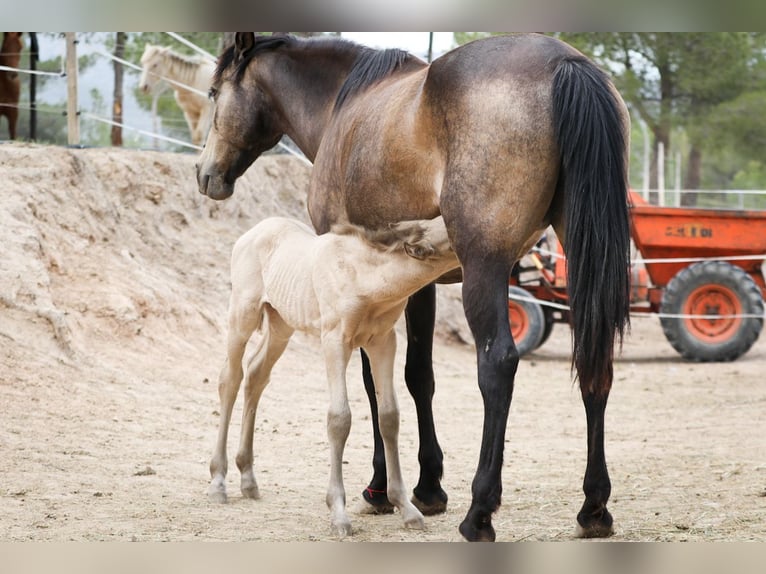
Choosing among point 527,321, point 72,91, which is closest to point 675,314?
point 527,321

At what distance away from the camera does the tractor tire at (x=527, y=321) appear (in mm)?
12758

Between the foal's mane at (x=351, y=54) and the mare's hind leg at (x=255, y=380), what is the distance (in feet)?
4.21

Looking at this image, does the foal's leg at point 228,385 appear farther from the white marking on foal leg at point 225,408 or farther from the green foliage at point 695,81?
the green foliage at point 695,81

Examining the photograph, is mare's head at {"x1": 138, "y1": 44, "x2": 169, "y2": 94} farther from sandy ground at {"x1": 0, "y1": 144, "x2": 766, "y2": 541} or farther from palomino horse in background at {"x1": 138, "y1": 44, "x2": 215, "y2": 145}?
sandy ground at {"x1": 0, "y1": 144, "x2": 766, "y2": 541}

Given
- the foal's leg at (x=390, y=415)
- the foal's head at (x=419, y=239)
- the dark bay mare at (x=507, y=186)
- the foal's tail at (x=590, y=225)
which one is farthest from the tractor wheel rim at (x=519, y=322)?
the foal's tail at (x=590, y=225)

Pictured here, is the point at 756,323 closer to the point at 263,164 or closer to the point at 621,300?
the point at 263,164

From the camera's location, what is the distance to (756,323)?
1232 centimetres

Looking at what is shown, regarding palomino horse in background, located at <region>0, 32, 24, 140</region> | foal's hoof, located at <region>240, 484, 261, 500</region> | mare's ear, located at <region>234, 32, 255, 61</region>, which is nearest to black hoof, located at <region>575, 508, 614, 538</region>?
foal's hoof, located at <region>240, 484, 261, 500</region>

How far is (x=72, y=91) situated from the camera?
10.5 metres

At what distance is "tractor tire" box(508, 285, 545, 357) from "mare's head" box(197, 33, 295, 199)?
273 inches

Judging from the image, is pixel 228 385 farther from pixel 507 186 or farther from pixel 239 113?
pixel 507 186

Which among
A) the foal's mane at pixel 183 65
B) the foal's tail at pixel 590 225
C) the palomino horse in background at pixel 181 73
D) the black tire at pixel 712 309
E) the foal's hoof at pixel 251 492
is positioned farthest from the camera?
the foal's mane at pixel 183 65
